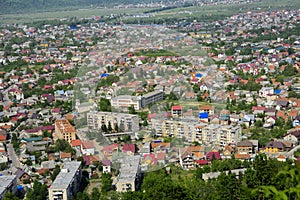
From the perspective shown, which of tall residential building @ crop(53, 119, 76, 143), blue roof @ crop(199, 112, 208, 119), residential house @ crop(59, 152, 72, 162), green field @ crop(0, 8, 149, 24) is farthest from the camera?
green field @ crop(0, 8, 149, 24)

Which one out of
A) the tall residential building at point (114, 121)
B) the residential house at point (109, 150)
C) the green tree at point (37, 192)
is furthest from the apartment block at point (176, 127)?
the green tree at point (37, 192)

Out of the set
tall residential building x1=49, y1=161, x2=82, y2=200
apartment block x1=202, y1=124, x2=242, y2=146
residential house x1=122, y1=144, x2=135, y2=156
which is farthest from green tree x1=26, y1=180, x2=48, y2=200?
apartment block x1=202, y1=124, x2=242, y2=146

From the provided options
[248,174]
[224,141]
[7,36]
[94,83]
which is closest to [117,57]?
[94,83]

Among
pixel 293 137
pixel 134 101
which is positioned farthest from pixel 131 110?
pixel 293 137

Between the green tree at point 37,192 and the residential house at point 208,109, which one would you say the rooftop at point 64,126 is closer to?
the green tree at point 37,192

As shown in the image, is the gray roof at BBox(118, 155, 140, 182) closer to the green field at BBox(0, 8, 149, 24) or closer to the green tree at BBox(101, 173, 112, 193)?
the green tree at BBox(101, 173, 112, 193)

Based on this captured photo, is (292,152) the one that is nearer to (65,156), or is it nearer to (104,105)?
(104,105)
